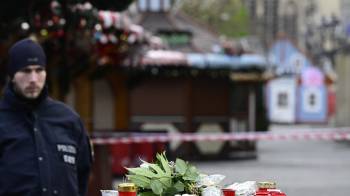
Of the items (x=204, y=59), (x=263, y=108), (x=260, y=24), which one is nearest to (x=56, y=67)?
(x=204, y=59)

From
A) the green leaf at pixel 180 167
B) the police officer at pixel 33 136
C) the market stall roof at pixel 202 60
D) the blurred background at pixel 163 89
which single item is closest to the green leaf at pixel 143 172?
the green leaf at pixel 180 167

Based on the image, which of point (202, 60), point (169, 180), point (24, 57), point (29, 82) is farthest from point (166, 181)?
point (202, 60)

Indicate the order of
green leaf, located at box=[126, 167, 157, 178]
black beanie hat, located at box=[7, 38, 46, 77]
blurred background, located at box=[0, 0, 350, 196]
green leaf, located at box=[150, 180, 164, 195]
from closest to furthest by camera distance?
green leaf, located at box=[150, 180, 164, 195] → green leaf, located at box=[126, 167, 157, 178] → black beanie hat, located at box=[7, 38, 46, 77] → blurred background, located at box=[0, 0, 350, 196]

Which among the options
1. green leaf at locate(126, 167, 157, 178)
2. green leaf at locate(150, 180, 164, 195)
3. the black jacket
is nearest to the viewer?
green leaf at locate(150, 180, 164, 195)

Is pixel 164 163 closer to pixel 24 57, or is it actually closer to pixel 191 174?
pixel 191 174

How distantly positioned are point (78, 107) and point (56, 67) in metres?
4.60

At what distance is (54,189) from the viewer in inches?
188

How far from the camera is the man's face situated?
15.7 ft

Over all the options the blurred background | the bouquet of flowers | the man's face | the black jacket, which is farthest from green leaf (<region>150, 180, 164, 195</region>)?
the blurred background

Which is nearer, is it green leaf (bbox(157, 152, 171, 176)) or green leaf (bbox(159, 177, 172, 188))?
green leaf (bbox(159, 177, 172, 188))

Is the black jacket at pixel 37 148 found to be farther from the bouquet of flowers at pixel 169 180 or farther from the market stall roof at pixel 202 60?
the market stall roof at pixel 202 60

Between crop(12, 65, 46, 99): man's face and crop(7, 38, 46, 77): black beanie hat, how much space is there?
4 centimetres

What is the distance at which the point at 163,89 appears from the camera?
24.5 metres

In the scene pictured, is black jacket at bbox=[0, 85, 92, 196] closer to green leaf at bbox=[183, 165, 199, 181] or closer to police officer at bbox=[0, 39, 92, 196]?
police officer at bbox=[0, 39, 92, 196]
